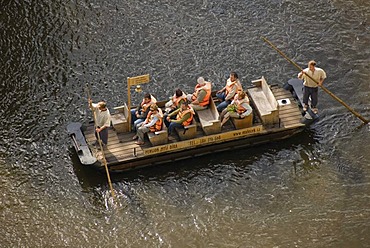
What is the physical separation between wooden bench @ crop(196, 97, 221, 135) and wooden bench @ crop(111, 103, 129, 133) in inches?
97.5

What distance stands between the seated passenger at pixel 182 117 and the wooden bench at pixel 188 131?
0.42 ft

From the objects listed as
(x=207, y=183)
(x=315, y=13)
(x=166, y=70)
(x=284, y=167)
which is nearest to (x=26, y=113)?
(x=166, y=70)

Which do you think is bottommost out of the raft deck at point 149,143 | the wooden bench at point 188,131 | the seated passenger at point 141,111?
the raft deck at point 149,143

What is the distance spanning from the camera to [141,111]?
2364 centimetres

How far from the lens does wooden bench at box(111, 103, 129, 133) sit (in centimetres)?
2361

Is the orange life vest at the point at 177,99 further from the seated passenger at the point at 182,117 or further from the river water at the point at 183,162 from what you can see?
the river water at the point at 183,162

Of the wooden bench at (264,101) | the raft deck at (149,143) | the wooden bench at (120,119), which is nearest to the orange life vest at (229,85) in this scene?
the wooden bench at (264,101)

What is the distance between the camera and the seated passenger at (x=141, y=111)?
76.7 feet

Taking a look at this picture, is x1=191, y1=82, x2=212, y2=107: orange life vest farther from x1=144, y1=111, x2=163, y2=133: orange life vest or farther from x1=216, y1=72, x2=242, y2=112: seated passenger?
x1=144, y1=111, x2=163, y2=133: orange life vest

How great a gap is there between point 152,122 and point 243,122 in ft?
10.2

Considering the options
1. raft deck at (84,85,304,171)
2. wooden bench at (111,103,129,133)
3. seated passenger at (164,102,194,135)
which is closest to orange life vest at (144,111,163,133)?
seated passenger at (164,102,194,135)

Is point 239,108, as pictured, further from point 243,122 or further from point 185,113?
point 185,113

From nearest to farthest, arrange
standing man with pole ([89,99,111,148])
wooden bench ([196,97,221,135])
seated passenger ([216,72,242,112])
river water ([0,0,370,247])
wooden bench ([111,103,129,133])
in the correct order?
river water ([0,0,370,247]) < standing man with pole ([89,99,111,148]) < wooden bench ([196,97,221,135]) < wooden bench ([111,103,129,133]) < seated passenger ([216,72,242,112])

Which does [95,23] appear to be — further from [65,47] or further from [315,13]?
[315,13]
